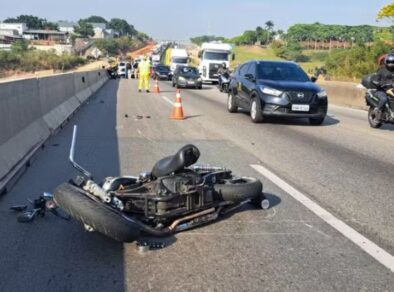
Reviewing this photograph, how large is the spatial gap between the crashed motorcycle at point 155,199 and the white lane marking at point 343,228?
898 mm

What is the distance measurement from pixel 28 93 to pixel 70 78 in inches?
368

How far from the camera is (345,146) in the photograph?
1129cm

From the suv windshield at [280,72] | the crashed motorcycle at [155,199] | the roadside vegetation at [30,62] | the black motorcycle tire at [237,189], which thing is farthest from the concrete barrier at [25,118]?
the roadside vegetation at [30,62]

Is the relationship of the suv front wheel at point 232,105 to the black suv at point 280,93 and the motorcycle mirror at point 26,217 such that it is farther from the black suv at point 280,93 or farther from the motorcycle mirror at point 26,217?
the motorcycle mirror at point 26,217

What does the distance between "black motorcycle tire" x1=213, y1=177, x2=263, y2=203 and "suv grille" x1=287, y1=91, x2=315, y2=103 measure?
28.8ft

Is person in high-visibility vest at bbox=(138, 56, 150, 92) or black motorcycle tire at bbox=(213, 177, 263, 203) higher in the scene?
black motorcycle tire at bbox=(213, 177, 263, 203)

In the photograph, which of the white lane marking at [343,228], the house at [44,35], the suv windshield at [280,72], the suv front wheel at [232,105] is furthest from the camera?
the house at [44,35]

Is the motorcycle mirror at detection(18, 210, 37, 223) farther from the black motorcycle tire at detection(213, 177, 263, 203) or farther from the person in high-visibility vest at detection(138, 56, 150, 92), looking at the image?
the person in high-visibility vest at detection(138, 56, 150, 92)

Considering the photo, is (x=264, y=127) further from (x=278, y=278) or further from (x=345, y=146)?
(x=278, y=278)

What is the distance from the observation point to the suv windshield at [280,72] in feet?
51.3

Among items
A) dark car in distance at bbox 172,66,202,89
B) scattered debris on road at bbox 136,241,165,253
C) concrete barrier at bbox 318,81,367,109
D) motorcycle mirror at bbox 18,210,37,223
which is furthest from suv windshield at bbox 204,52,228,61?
scattered debris on road at bbox 136,241,165,253

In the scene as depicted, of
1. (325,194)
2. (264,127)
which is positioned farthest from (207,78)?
(325,194)

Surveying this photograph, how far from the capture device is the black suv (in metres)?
14.6

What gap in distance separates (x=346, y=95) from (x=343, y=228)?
20.0 m
